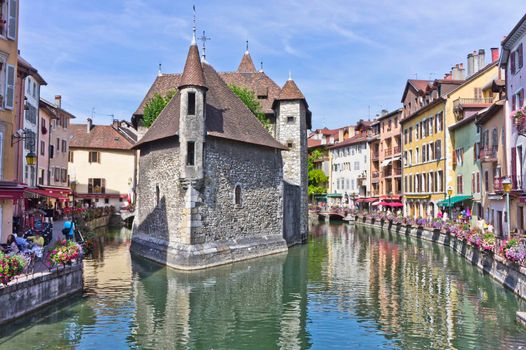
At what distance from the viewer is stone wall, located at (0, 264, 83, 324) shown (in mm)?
13500

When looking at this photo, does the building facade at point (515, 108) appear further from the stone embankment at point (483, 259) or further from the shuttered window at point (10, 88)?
the shuttered window at point (10, 88)

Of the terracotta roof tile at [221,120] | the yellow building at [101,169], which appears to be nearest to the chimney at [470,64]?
the terracotta roof tile at [221,120]

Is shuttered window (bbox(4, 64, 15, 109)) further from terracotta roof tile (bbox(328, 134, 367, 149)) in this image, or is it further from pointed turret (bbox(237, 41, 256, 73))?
terracotta roof tile (bbox(328, 134, 367, 149))

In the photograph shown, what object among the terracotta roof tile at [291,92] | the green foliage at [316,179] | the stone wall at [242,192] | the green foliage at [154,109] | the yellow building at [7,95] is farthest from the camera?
the green foliage at [316,179]

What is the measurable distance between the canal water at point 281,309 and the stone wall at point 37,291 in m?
0.33

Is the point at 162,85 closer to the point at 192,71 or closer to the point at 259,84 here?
the point at 259,84

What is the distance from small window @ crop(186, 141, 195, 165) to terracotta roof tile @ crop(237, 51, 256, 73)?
24.9 meters

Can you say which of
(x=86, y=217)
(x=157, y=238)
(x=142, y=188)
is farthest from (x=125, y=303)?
(x=86, y=217)

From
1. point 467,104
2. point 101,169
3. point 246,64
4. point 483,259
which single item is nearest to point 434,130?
point 467,104

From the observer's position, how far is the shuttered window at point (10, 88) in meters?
18.7

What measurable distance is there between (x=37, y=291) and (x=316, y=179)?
225 ft

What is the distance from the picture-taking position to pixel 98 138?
195ft

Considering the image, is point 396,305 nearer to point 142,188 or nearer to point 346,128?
point 142,188

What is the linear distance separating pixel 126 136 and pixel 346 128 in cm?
3755
